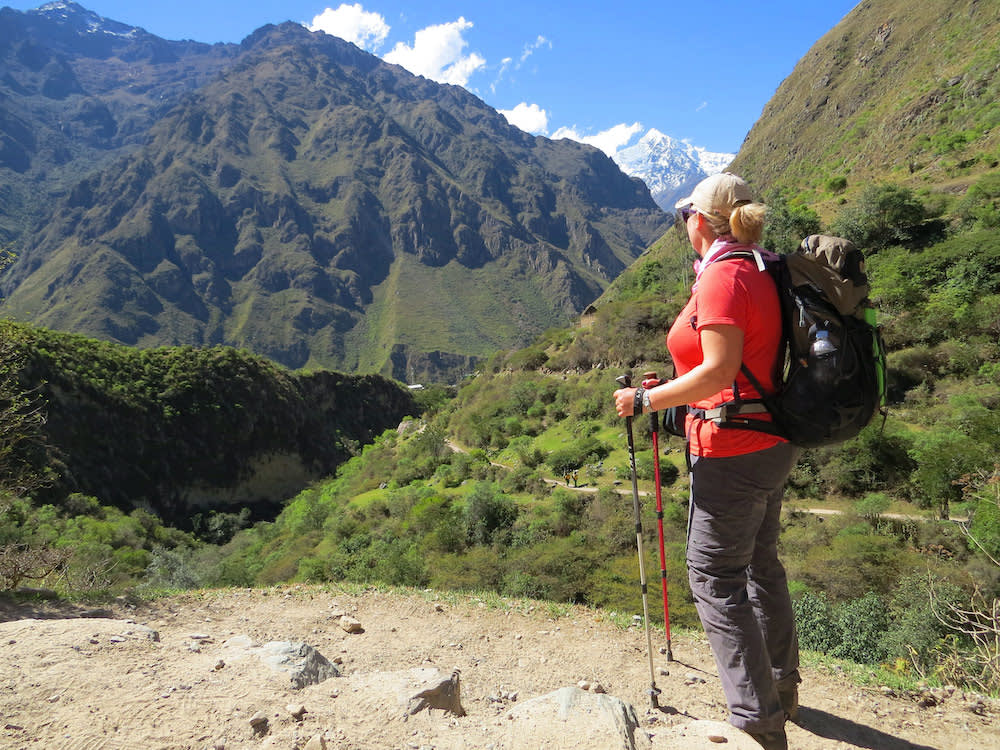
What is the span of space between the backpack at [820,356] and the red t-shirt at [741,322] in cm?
4

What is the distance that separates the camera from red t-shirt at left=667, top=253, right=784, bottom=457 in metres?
2.28

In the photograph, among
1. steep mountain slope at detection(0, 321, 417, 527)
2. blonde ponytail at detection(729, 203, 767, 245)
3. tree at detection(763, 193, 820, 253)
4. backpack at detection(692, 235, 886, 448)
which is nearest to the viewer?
backpack at detection(692, 235, 886, 448)

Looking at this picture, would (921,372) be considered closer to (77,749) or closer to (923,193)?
(923,193)

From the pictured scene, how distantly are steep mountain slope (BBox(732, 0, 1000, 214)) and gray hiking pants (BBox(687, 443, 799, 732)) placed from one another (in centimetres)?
4541

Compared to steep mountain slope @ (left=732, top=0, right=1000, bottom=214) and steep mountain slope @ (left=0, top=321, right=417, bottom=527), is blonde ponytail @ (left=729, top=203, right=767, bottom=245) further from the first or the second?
steep mountain slope @ (left=0, top=321, right=417, bottom=527)

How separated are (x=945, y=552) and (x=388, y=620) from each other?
14513 mm

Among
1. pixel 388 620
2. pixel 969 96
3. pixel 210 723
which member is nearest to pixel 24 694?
pixel 210 723

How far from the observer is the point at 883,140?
5522 cm

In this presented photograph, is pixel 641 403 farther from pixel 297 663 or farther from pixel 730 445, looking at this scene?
pixel 297 663

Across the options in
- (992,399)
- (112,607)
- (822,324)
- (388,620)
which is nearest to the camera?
(822,324)

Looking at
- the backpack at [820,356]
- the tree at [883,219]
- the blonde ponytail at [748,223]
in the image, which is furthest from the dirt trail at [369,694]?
the tree at [883,219]

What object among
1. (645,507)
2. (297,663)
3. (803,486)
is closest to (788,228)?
(803,486)

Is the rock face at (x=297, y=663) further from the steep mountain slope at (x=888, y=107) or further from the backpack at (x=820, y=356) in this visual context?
the steep mountain slope at (x=888, y=107)

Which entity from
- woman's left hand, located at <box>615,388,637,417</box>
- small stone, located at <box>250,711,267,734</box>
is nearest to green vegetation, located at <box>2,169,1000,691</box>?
woman's left hand, located at <box>615,388,637,417</box>
